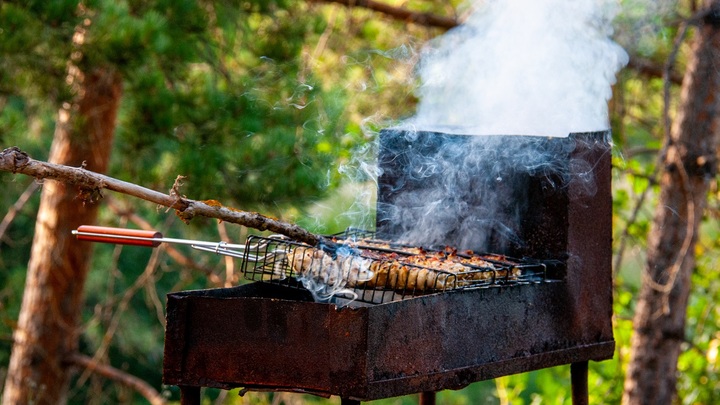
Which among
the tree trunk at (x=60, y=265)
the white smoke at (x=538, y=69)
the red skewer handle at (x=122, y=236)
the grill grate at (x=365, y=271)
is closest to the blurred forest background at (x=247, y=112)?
the tree trunk at (x=60, y=265)

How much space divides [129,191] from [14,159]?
1.16 ft

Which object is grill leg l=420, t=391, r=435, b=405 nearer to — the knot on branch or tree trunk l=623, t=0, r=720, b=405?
tree trunk l=623, t=0, r=720, b=405

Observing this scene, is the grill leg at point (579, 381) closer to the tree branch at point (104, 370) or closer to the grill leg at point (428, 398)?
the grill leg at point (428, 398)

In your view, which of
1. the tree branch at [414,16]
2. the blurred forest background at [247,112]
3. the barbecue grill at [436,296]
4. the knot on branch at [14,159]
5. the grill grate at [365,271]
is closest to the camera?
the knot on branch at [14,159]

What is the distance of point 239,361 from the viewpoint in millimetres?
2918

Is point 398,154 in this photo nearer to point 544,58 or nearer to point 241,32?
point 544,58

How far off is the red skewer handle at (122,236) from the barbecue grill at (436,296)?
223mm

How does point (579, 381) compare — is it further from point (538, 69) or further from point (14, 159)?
point (14, 159)

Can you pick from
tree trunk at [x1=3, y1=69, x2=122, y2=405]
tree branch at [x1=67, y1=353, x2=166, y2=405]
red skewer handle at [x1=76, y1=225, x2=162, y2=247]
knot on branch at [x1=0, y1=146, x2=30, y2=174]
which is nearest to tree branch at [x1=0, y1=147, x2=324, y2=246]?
knot on branch at [x1=0, y1=146, x2=30, y2=174]

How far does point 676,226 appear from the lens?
5.48m

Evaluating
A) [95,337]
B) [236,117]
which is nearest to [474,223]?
[236,117]

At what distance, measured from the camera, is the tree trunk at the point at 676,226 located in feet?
17.7

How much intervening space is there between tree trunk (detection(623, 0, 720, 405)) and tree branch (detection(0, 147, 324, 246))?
3104mm


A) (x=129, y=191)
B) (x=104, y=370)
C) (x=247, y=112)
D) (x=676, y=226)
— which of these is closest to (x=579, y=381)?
(x=676, y=226)
